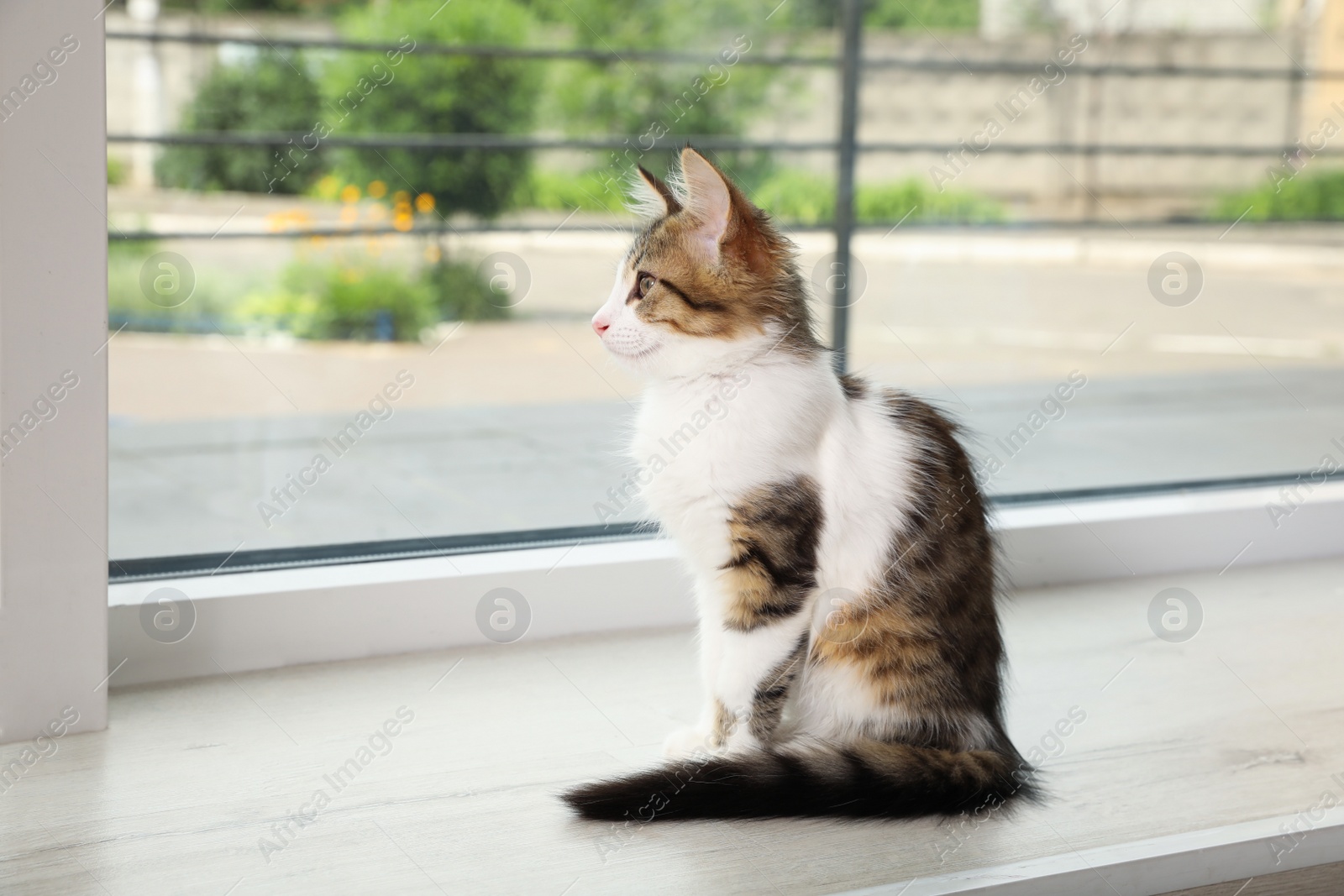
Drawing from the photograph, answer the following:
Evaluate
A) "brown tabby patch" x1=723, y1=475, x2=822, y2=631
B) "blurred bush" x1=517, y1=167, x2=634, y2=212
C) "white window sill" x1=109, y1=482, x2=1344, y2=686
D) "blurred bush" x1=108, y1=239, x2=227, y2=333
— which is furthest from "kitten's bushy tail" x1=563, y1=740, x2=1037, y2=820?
"blurred bush" x1=517, y1=167, x2=634, y2=212

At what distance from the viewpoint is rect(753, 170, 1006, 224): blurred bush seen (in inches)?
156

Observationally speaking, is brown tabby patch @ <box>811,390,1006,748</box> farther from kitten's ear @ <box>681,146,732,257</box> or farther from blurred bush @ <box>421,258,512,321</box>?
blurred bush @ <box>421,258,512,321</box>

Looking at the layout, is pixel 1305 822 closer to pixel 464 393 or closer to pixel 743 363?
pixel 743 363

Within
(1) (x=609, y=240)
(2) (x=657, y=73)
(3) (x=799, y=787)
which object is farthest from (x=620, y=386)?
(2) (x=657, y=73)

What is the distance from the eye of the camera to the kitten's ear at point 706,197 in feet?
3.77

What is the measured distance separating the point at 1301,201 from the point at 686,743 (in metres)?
4.69

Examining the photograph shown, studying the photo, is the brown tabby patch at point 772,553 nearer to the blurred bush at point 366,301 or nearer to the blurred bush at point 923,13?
the blurred bush at point 366,301

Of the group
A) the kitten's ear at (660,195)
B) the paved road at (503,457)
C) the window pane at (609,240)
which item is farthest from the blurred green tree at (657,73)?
the kitten's ear at (660,195)

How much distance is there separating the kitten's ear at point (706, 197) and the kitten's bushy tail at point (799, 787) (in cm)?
52

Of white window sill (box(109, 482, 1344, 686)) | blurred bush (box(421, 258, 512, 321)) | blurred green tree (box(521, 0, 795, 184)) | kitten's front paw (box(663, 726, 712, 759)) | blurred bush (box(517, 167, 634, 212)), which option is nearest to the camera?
kitten's front paw (box(663, 726, 712, 759))

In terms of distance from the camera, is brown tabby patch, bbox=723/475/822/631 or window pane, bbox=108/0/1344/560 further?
window pane, bbox=108/0/1344/560

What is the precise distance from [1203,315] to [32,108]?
4230 mm

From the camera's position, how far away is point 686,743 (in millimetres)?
1229

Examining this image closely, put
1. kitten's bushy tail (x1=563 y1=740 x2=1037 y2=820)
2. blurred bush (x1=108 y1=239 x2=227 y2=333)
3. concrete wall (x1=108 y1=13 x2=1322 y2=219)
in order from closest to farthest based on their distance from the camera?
kitten's bushy tail (x1=563 y1=740 x2=1037 y2=820) → blurred bush (x1=108 y1=239 x2=227 y2=333) → concrete wall (x1=108 y1=13 x2=1322 y2=219)
